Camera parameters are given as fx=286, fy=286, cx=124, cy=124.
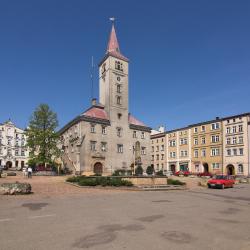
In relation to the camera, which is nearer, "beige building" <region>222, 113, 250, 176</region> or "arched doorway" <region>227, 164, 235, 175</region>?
"beige building" <region>222, 113, 250, 176</region>

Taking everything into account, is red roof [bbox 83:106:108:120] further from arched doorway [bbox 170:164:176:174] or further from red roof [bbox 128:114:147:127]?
arched doorway [bbox 170:164:176:174]

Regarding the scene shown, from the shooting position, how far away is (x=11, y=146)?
91312mm

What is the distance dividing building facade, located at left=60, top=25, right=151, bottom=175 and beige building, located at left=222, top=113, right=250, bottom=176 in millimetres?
18023

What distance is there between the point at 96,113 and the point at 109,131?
4.43 meters

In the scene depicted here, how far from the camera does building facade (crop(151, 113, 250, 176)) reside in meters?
61.5

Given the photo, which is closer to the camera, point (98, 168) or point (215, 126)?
point (98, 168)

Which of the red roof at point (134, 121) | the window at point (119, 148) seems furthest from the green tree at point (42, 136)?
the red roof at point (134, 121)

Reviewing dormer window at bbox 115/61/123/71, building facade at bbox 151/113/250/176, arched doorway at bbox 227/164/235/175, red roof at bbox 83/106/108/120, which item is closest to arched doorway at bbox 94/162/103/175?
A: red roof at bbox 83/106/108/120

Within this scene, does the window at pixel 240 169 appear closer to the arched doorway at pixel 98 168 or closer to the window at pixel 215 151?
the window at pixel 215 151

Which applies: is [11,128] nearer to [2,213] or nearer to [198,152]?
[198,152]

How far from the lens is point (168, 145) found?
3201 inches

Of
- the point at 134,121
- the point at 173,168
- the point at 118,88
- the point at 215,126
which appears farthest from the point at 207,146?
the point at 118,88

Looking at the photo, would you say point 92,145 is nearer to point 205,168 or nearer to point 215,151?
point 215,151

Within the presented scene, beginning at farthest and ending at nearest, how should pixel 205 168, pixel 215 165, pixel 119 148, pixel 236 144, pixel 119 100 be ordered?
pixel 205 168
pixel 215 165
pixel 236 144
pixel 119 100
pixel 119 148
